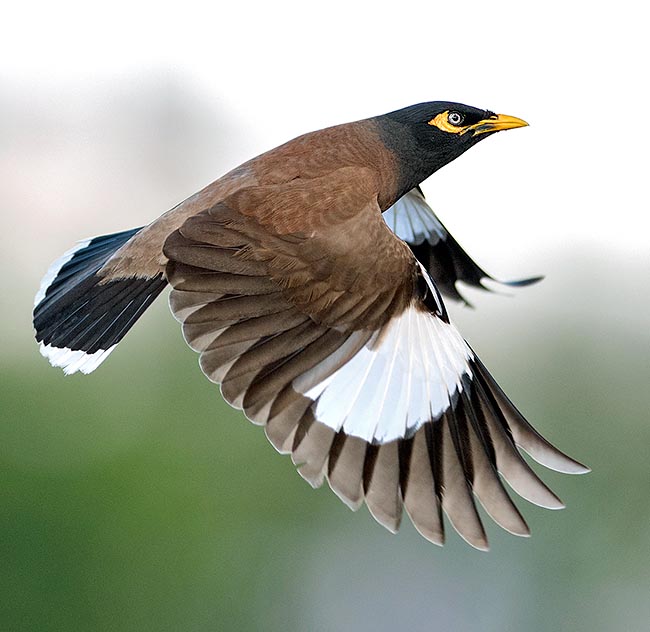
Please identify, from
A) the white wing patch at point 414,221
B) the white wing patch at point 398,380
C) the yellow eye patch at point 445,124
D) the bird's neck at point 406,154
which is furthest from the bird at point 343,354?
the white wing patch at point 414,221

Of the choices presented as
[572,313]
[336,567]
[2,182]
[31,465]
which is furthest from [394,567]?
[2,182]

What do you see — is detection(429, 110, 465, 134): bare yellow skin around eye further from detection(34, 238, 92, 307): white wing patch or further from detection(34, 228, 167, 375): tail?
detection(34, 238, 92, 307): white wing patch

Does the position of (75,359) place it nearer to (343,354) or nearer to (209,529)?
(343,354)

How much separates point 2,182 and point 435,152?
6.63m

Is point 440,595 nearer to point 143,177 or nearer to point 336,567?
point 336,567

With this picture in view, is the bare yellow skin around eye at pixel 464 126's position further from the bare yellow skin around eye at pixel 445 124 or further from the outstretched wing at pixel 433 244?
the outstretched wing at pixel 433 244

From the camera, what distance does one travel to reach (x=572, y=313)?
373 inches

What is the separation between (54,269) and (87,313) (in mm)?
398

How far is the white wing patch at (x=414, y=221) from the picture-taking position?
3111 mm

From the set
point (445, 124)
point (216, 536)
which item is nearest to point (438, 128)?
point (445, 124)

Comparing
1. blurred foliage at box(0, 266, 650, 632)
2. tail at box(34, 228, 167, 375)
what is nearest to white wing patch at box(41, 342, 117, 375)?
tail at box(34, 228, 167, 375)

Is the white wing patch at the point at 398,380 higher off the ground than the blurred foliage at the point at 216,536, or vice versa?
the white wing patch at the point at 398,380

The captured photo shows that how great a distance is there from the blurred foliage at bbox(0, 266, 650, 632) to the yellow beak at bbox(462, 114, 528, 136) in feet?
12.3

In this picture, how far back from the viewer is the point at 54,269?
2.76 metres
